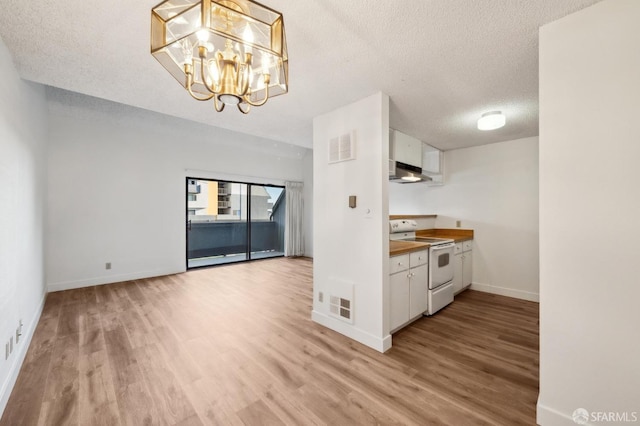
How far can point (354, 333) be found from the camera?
2576mm

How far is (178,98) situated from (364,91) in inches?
76.2

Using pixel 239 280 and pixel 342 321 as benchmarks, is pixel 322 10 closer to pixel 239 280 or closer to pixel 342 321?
pixel 342 321

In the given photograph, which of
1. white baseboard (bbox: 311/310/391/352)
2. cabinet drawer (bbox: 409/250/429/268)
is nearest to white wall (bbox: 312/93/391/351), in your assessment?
white baseboard (bbox: 311/310/391/352)

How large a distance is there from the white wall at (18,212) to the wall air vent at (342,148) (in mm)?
2638

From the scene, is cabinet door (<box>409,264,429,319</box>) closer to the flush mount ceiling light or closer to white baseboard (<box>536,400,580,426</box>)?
white baseboard (<box>536,400,580,426</box>)

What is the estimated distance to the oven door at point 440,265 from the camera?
124 inches

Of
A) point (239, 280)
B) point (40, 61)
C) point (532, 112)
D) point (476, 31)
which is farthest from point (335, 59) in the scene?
point (239, 280)

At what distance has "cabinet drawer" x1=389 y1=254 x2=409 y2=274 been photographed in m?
2.59

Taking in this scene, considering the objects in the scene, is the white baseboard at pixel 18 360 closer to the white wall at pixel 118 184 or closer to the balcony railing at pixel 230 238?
the white wall at pixel 118 184

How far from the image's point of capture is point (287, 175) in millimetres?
7098

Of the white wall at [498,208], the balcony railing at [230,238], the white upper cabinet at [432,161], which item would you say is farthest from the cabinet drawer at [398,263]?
the balcony railing at [230,238]

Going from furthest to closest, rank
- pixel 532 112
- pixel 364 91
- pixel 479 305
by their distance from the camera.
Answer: pixel 479 305 < pixel 532 112 < pixel 364 91

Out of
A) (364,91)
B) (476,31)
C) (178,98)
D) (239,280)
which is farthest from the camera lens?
(239,280)

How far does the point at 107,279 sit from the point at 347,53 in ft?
17.4
